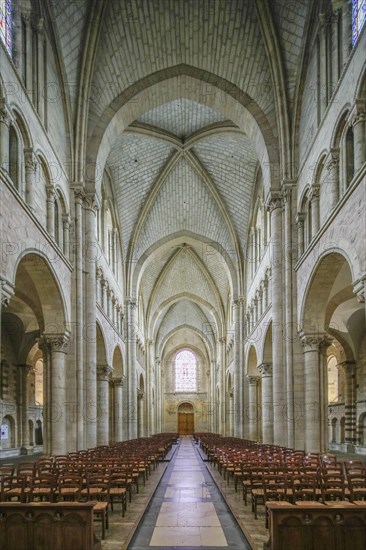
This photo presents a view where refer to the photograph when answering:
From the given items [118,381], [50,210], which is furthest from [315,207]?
[118,381]

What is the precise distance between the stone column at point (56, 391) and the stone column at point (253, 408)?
19.9 m

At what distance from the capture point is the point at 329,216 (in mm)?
18516

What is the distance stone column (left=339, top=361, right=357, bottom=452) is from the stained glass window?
20514mm

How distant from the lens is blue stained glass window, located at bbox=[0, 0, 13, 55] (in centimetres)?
1691

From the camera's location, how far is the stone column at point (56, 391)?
21.8 m

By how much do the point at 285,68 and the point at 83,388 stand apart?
50.3ft

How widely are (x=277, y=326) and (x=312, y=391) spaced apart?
12.5ft

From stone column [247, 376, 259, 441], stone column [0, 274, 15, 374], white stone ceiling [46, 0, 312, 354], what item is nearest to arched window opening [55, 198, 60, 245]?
white stone ceiling [46, 0, 312, 354]

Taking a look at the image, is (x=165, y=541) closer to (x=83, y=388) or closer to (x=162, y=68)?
(x=83, y=388)

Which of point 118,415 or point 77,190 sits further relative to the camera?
point 118,415

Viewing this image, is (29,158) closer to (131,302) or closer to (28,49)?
(28,49)

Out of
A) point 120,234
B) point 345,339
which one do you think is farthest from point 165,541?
point 120,234

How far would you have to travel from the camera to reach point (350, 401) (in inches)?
1315

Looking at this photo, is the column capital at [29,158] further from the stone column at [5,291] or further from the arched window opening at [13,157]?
the stone column at [5,291]
